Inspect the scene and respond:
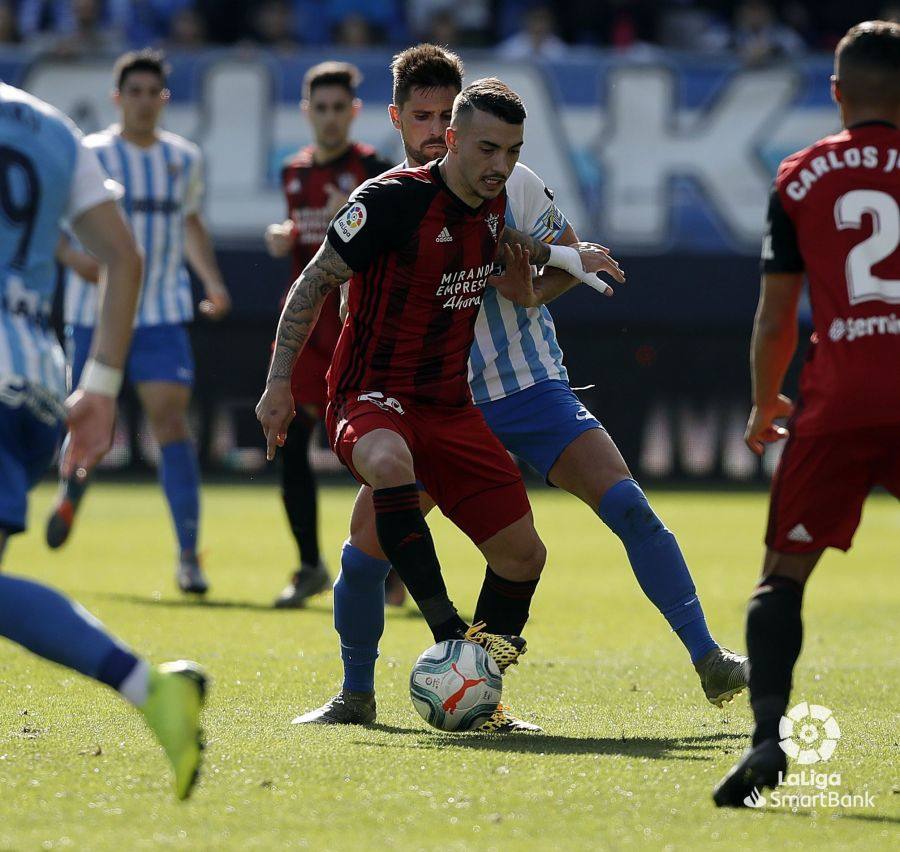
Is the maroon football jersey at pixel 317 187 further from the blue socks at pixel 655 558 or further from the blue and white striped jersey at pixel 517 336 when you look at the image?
the blue socks at pixel 655 558

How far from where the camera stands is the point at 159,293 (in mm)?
9391

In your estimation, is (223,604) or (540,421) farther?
(223,604)

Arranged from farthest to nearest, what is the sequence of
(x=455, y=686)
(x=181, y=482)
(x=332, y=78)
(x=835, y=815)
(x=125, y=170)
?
(x=125, y=170), (x=181, y=482), (x=332, y=78), (x=455, y=686), (x=835, y=815)

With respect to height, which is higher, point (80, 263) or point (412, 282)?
point (80, 263)

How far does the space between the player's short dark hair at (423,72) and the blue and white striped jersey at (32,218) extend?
193cm

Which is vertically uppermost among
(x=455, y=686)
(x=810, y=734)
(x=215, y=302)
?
(x=215, y=302)

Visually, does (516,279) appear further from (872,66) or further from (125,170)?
(125,170)

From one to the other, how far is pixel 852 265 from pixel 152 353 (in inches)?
224

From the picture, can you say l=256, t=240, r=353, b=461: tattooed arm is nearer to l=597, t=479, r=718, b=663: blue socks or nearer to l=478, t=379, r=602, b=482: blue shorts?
l=478, t=379, r=602, b=482: blue shorts

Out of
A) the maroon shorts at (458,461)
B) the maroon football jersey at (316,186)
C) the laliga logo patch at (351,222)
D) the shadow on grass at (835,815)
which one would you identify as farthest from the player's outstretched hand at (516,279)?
the maroon football jersey at (316,186)

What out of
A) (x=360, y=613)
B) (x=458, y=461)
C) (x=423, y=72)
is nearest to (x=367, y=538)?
(x=360, y=613)

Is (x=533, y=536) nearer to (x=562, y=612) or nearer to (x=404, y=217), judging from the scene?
(x=404, y=217)

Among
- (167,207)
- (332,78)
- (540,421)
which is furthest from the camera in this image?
(167,207)

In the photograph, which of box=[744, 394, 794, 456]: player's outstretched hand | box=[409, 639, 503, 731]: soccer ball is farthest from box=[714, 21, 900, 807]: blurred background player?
box=[409, 639, 503, 731]: soccer ball
